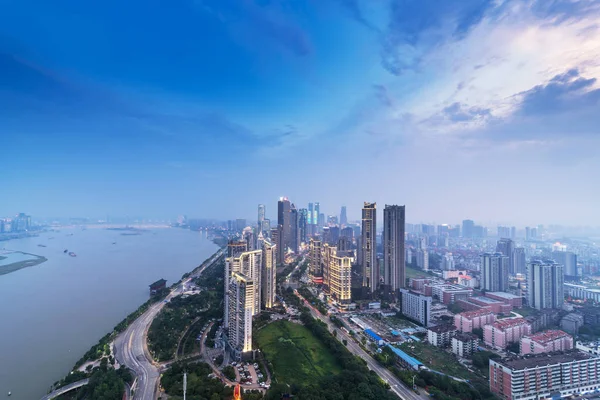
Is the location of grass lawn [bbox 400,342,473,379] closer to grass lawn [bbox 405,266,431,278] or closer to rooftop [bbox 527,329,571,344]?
rooftop [bbox 527,329,571,344]

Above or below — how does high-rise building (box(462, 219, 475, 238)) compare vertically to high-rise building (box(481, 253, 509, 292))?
above

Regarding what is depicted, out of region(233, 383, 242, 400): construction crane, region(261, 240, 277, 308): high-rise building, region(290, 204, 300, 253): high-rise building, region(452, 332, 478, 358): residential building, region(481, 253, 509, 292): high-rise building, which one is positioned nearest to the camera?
region(233, 383, 242, 400): construction crane

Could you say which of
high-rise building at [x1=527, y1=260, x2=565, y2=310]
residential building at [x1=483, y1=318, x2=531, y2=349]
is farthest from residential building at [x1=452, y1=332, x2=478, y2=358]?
high-rise building at [x1=527, y1=260, x2=565, y2=310]

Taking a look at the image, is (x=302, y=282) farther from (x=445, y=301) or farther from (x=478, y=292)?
(x=478, y=292)

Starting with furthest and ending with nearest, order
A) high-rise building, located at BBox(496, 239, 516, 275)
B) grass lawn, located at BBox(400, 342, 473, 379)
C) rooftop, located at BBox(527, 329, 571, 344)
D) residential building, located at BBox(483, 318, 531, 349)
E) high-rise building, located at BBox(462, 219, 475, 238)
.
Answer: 1. high-rise building, located at BBox(462, 219, 475, 238)
2. high-rise building, located at BBox(496, 239, 516, 275)
3. residential building, located at BBox(483, 318, 531, 349)
4. rooftop, located at BBox(527, 329, 571, 344)
5. grass lawn, located at BBox(400, 342, 473, 379)

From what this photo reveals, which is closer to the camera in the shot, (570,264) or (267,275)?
(267,275)

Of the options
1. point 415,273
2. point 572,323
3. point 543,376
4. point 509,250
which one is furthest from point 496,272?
point 543,376

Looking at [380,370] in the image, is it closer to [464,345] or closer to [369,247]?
[464,345]
